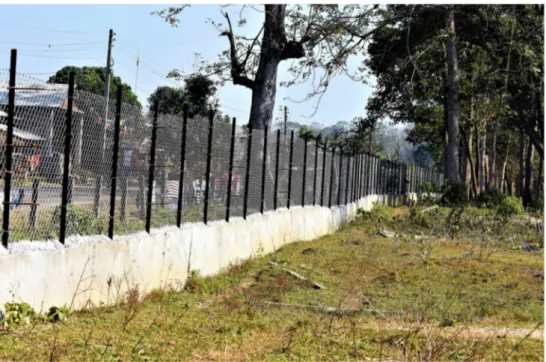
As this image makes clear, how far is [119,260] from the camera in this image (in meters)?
9.75

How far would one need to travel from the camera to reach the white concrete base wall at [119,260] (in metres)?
7.81

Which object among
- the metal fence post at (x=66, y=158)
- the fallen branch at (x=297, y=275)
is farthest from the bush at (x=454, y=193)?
the metal fence post at (x=66, y=158)

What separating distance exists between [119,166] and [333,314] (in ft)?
10.6

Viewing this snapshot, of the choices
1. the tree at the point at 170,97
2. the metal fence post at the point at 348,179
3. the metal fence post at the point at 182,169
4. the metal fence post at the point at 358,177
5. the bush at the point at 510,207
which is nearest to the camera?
the metal fence post at the point at 182,169

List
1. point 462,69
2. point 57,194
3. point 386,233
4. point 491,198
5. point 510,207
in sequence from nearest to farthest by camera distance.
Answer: point 57,194 → point 386,233 → point 510,207 → point 491,198 → point 462,69

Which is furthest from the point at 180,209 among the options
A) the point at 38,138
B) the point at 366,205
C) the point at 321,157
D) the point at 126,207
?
the point at 366,205

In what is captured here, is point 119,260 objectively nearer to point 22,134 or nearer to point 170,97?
point 22,134

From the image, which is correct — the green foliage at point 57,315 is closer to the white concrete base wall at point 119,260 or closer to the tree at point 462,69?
the white concrete base wall at point 119,260

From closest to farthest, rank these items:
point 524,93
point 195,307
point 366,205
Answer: point 195,307
point 366,205
point 524,93

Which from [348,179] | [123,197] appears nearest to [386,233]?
[348,179]

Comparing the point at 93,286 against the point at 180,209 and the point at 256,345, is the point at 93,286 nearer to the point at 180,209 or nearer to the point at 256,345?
the point at 256,345

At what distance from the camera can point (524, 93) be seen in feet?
142

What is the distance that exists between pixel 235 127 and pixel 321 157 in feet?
28.5

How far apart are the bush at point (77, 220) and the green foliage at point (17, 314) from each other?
1201 millimetres
